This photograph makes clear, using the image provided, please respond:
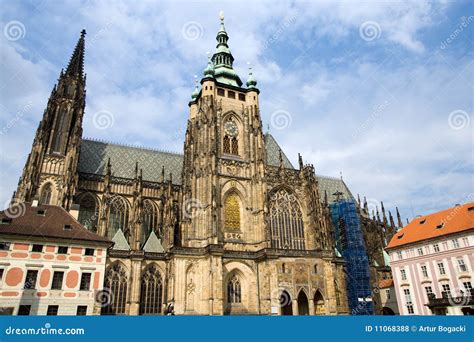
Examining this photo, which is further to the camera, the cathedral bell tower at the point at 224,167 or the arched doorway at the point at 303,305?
the cathedral bell tower at the point at 224,167

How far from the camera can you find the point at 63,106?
4209cm

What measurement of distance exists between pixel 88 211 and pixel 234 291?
1829 cm

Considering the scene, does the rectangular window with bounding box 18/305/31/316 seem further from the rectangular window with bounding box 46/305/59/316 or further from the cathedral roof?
the cathedral roof

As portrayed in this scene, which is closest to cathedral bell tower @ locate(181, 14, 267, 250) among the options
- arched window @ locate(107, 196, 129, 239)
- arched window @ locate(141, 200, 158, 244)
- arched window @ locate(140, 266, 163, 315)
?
arched window @ locate(140, 266, 163, 315)

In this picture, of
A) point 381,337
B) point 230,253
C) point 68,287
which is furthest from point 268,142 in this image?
point 381,337

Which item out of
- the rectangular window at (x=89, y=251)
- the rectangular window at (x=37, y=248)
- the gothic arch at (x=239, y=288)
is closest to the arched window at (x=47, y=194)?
the rectangular window at (x=37, y=248)

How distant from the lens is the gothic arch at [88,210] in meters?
38.3

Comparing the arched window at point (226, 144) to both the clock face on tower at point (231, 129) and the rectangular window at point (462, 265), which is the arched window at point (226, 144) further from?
the rectangular window at point (462, 265)

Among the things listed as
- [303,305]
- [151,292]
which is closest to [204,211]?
[151,292]

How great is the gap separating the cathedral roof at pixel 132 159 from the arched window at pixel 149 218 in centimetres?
453

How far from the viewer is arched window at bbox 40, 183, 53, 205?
3634 centimetres

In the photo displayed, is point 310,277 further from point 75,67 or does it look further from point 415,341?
point 75,67

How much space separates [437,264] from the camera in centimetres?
3372

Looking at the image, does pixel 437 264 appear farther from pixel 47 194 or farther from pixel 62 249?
pixel 47 194
